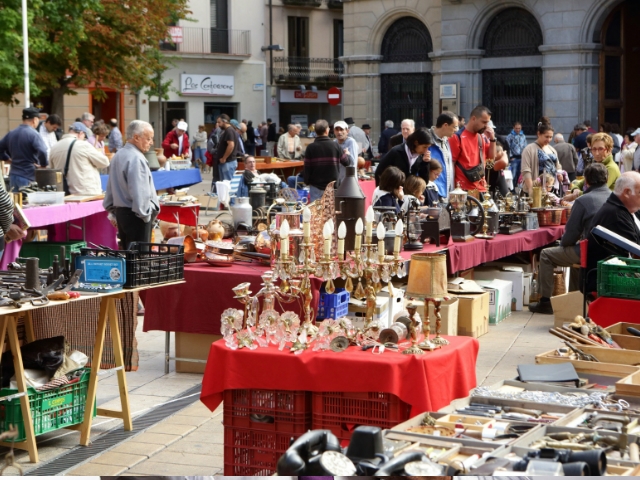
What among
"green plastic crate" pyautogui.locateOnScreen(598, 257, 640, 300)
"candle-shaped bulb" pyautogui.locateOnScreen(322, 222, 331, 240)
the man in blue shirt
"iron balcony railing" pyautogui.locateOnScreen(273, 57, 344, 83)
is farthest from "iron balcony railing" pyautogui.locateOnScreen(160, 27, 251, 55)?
"candle-shaped bulb" pyautogui.locateOnScreen(322, 222, 331, 240)

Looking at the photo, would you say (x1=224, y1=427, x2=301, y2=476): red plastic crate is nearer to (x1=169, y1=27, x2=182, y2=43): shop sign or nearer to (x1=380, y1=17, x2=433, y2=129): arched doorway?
(x1=380, y1=17, x2=433, y2=129): arched doorway

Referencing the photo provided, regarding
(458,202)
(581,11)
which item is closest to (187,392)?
(458,202)

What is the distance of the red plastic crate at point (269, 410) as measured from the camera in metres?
4.89

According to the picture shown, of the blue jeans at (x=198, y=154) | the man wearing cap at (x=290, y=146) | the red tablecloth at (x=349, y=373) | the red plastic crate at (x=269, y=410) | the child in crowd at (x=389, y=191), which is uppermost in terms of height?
the blue jeans at (x=198, y=154)

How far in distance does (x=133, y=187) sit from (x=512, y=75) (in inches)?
749

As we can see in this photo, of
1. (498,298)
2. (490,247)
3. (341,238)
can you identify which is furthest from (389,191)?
(341,238)

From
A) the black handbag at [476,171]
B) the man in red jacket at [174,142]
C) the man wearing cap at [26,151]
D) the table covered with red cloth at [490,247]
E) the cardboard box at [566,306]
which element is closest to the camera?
the table covered with red cloth at [490,247]

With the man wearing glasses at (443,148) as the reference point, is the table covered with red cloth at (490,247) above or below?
below

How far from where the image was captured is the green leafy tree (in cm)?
2434

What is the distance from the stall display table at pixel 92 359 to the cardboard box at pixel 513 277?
455 centimetres

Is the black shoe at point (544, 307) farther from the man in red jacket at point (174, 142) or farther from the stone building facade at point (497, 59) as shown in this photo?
the stone building facade at point (497, 59)

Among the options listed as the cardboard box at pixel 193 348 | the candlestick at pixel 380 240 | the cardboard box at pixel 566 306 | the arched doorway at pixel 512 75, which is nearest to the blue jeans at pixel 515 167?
the cardboard box at pixel 566 306

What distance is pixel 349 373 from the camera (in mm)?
4836

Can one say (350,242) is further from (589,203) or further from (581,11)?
(581,11)
